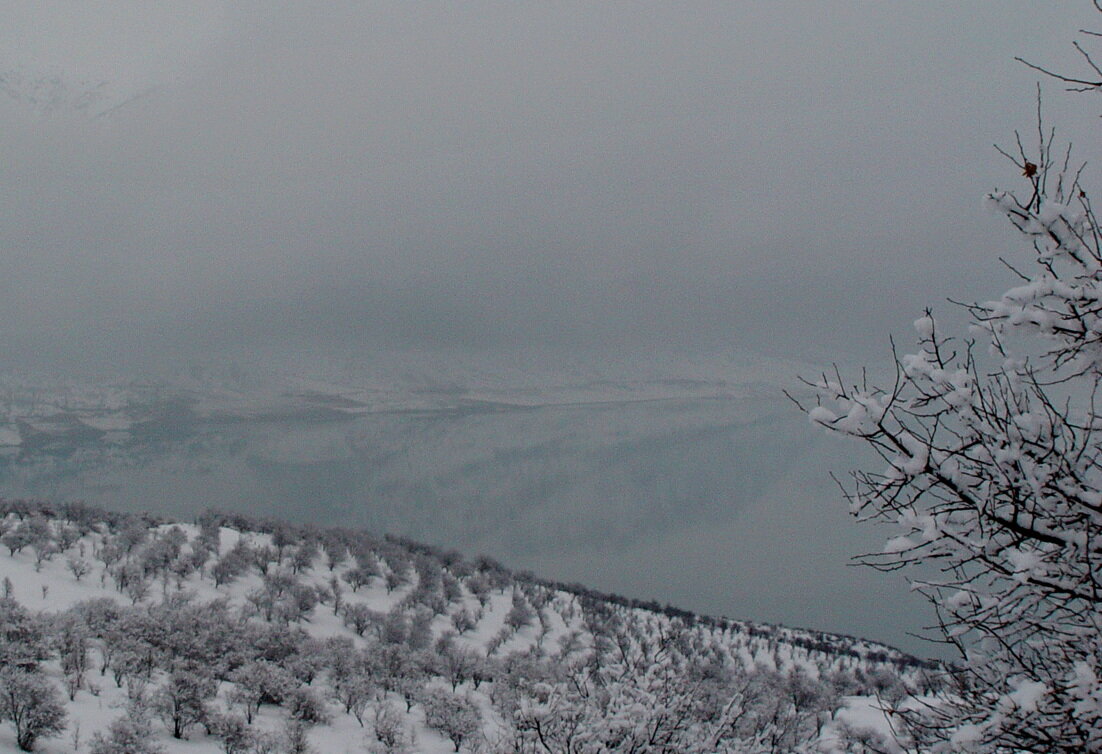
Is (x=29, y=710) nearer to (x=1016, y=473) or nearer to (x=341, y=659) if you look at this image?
(x=341, y=659)

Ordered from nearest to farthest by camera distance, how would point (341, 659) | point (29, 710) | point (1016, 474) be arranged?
1. point (1016, 474)
2. point (29, 710)
3. point (341, 659)

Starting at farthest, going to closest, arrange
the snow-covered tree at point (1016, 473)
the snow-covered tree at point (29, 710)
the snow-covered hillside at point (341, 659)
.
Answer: the snow-covered tree at point (29, 710)
the snow-covered hillside at point (341, 659)
the snow-covered tree at point (1016, 473)

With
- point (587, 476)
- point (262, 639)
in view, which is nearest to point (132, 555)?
point (262, 639)

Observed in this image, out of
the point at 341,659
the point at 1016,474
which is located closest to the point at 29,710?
the point at 341,659

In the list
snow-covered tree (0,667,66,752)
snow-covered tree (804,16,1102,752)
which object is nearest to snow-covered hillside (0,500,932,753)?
snow-covered tree (0,667,66,752)

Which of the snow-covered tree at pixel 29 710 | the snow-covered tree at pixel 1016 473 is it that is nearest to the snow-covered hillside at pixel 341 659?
the snow-covered tree at pixel 29 710

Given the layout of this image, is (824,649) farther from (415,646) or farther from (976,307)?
(976,307)

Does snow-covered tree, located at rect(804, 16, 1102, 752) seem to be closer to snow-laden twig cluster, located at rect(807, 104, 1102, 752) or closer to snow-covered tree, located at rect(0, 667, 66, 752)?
snow-laden twig cluster, located at rect(807, 104, 1102, 752)

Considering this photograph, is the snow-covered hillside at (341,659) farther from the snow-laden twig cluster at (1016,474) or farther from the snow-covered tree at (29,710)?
the snow-laden twig cluster at (1016,474)
